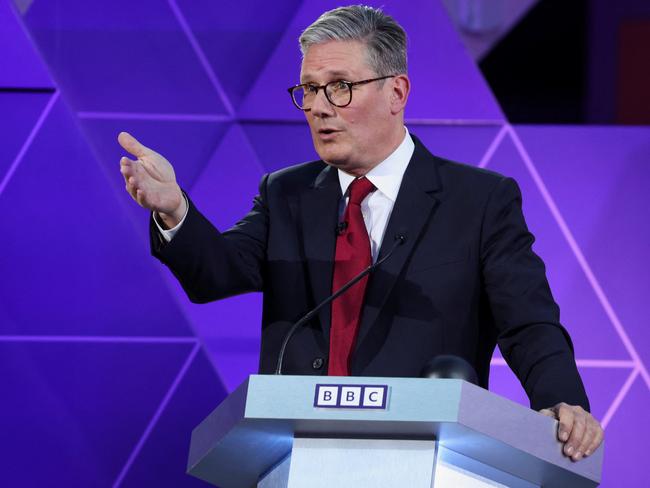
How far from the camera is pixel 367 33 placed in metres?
2.26

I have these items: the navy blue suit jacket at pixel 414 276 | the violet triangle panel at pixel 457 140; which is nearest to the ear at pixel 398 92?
the navy blue suit jacket at pixel 414 276

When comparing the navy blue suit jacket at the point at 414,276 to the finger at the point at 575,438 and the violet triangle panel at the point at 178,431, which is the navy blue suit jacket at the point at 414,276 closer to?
the finger at the point at 575,438

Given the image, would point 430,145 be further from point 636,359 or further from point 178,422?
point 178,422

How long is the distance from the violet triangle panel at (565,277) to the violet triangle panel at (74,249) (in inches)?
44.0

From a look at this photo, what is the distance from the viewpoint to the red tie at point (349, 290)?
2061mm

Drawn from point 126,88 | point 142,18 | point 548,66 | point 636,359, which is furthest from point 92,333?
point 548,66

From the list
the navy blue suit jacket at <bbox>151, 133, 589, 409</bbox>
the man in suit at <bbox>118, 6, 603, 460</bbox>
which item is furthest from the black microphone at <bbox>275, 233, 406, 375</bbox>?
the navy blue suit jacket at <bbox>151, 133, 589, 409</bbox>

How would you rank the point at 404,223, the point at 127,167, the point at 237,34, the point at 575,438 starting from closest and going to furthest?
1. the point at 575,438
2. the point at 127,167
3. the point at 404,223
4. the point at 237,34

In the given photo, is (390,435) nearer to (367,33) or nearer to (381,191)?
(381,191)

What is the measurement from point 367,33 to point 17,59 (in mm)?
1520

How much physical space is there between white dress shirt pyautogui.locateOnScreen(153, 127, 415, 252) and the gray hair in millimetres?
179

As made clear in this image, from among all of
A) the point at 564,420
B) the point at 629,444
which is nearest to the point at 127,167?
the point at 564,420

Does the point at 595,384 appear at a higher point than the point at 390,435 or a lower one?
higher

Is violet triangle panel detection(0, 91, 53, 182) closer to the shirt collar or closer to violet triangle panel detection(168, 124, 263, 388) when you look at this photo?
violet triangle panel detection(168, 124, 263, 388)
